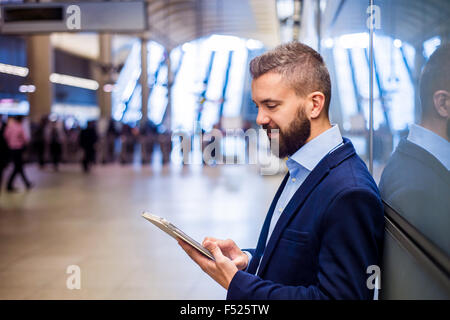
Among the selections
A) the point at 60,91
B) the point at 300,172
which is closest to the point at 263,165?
the point at 300,172

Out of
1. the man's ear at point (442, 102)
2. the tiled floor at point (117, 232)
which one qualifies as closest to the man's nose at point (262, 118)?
the man's ear at point (442, 102)

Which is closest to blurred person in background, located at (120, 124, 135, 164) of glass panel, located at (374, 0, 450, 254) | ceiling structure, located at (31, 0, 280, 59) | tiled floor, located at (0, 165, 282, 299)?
tiled floor, located at (0, 165, 282, 299)

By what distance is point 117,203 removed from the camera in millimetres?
8266

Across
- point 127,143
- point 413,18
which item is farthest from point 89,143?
point 413,18

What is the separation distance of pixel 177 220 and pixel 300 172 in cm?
524

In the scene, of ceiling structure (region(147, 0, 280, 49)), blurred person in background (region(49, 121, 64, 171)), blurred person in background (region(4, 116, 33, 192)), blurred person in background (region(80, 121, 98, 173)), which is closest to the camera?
blurred person in background (region(4, 116, 33, 192))

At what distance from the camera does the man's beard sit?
4.42 feet

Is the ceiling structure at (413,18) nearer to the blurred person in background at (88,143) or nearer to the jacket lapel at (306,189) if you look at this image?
the jacket lapel at (306,189)

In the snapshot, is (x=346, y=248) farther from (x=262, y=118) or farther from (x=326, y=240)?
(x=262, y=118)

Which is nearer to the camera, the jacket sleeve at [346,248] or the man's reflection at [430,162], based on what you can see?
the man's reflection at [430,162]

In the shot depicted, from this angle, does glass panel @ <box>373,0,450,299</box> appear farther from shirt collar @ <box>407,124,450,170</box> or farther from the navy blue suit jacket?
the navy blue suit jacket

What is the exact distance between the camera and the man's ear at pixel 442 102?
999 millimetres

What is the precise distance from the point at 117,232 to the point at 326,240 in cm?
508

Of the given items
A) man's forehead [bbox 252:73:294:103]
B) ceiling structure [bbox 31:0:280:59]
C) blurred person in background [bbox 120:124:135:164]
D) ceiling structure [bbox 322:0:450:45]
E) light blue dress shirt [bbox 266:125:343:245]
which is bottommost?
blurred person in background [bbox 120:124:135:164]
